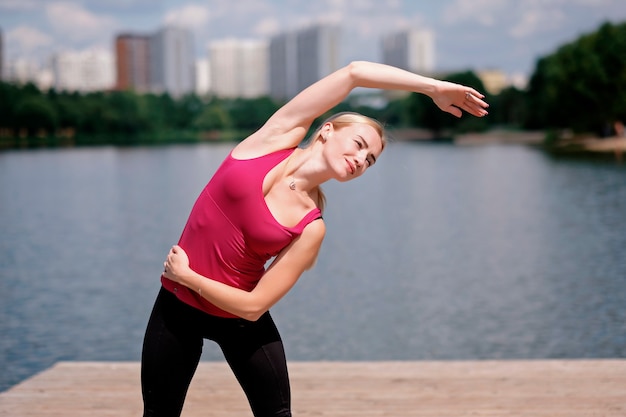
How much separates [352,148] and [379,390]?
3.16 m

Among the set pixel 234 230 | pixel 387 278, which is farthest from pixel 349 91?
pixel 387 278

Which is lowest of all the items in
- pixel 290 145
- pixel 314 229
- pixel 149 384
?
pixel 149 384

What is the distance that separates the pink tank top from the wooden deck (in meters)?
2.41

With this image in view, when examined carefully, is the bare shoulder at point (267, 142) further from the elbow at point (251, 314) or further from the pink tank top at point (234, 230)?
the elbow at point (251, 314)

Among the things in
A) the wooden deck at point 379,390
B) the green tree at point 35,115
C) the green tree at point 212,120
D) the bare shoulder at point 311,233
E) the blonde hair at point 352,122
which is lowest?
the green tree at point 212,120

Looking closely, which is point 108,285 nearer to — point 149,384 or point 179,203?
point 149,384

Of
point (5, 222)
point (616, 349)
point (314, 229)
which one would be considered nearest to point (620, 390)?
point (314, 229)

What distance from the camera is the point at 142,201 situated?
39.1 meters

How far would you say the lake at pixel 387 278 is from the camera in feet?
40.9

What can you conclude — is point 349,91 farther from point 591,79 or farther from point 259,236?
A: point 591,79

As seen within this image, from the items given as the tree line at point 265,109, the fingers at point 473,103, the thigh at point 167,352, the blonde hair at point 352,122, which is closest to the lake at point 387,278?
the blonde hair at point 352,122

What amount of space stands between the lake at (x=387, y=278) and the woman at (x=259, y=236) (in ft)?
0.94

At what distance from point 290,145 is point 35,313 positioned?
13.0 meters

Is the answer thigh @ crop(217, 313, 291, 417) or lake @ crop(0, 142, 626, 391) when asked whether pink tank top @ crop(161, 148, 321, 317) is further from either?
lake @ crop(0, 142, 626, 391)
